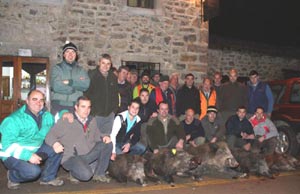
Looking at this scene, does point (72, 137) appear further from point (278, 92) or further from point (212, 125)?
point (278, 92)

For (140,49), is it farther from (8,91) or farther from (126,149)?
(126,149)

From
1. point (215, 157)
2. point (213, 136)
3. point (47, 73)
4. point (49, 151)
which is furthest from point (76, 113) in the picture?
point (47, 73)

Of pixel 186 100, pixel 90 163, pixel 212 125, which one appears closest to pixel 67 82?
pixel 90 163

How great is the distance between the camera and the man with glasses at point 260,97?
8.20 meters

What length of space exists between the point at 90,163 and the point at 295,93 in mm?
5470

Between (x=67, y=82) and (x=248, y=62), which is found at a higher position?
(x=248, y=62)

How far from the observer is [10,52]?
8.98 m

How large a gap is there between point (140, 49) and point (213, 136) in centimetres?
400

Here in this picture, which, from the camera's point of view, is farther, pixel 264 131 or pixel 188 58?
pixel 188 58

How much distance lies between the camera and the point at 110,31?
32.4 feet

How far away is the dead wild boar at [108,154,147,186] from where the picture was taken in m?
5.64

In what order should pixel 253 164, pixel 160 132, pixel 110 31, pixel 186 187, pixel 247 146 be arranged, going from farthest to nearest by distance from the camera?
pixel 110 31 < pixel 247 146 < pixel 160 132 < pixel 253 164 < pixel 186 187

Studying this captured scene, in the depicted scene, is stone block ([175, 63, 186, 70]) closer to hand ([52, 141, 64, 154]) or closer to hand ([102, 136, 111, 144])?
hand ([102, 136, 111, 144])

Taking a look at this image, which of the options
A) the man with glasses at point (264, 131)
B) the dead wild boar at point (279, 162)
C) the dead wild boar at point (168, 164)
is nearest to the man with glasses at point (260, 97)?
the man with glasses at point (264, 131)
